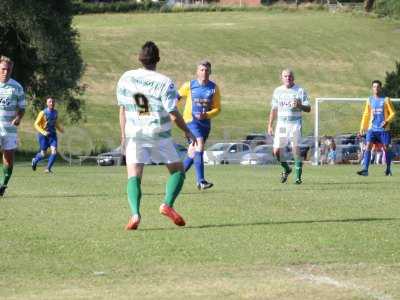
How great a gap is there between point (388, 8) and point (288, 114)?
81835 millimetres

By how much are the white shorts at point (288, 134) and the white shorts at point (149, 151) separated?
9289 millimetres

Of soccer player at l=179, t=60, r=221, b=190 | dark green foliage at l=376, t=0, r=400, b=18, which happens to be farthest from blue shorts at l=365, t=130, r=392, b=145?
dark green foliage at l=376, t=0, r=400, b=18

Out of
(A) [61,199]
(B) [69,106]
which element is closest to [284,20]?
(B) [69,106]

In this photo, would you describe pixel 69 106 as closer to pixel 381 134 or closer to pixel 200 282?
pixel 381 134

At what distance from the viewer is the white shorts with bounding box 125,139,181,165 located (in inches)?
501

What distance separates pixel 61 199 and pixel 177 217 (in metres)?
4.99

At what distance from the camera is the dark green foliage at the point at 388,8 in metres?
98.1

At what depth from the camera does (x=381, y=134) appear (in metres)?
25.7

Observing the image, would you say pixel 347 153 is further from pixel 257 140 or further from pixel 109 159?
pixel 109 159

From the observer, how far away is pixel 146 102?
1260 centimetres

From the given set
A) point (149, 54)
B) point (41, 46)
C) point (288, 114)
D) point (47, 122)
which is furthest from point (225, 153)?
point (149, 54)

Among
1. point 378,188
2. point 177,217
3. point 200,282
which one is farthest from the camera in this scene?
point 378,188

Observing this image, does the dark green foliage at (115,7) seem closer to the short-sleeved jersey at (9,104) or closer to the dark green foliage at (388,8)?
the dark green foliage at (388,8)

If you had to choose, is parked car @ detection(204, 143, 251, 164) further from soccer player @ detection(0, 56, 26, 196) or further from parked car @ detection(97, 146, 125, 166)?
soccer player @ detection(0, 56, 26, 196)
